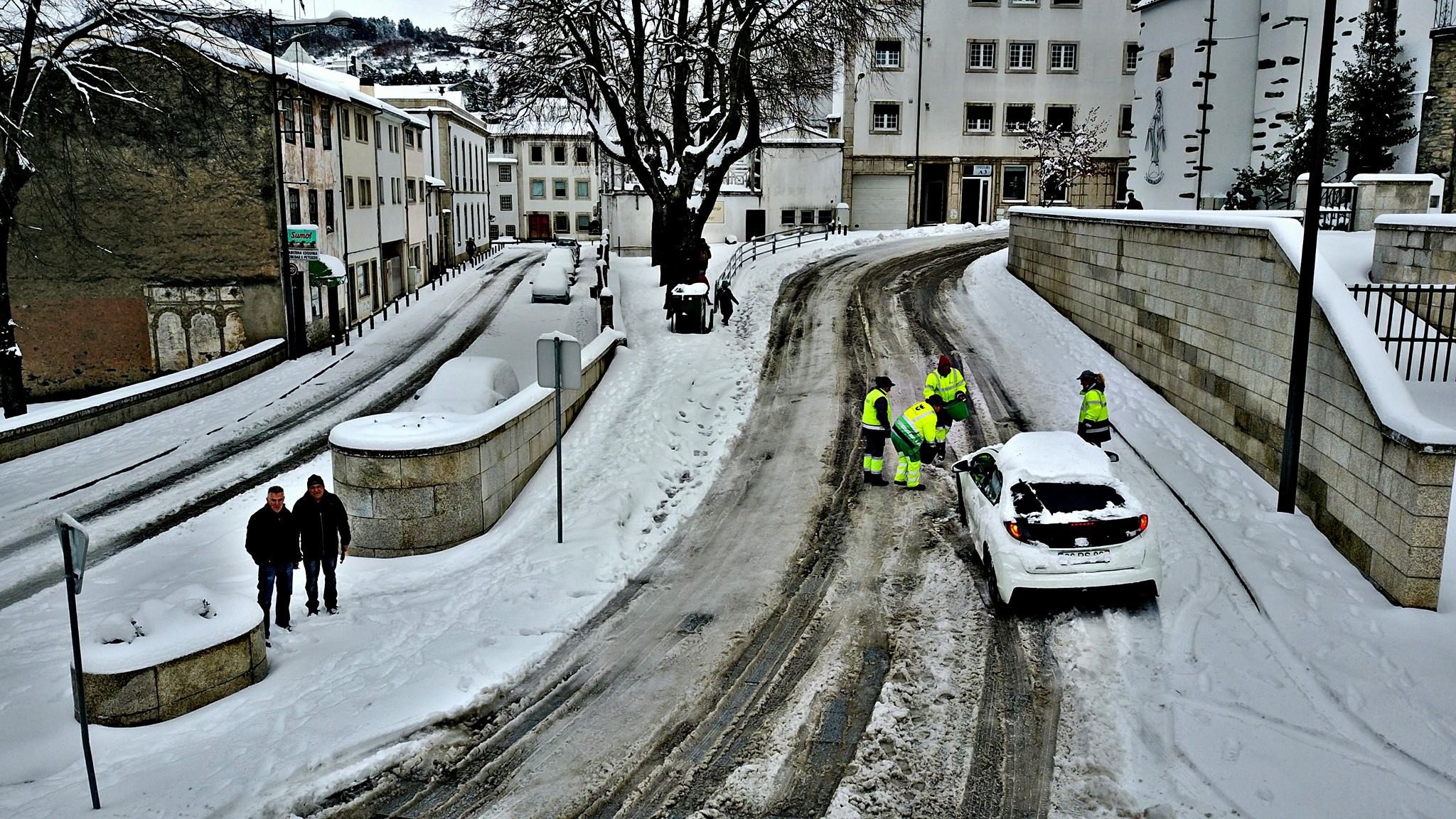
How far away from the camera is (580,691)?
31.0 ft

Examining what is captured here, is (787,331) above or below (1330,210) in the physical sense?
below

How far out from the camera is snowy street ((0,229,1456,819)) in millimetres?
7781

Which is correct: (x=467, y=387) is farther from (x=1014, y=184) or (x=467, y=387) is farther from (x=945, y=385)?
(x=1014, y=184)

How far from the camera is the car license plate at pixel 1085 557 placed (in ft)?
33.8

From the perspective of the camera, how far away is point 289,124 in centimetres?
3138

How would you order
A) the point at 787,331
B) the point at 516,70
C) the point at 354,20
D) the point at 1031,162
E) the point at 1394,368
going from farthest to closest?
the point at 1031,162
the point at 354,20
the point at 516,70
the point at 787,331
the point at 1394,368

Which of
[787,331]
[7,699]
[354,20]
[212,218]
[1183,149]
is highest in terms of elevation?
[354,20]

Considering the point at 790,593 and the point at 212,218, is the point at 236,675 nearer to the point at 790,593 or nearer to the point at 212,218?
the point at 790,593

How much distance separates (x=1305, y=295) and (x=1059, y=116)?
42.7 m

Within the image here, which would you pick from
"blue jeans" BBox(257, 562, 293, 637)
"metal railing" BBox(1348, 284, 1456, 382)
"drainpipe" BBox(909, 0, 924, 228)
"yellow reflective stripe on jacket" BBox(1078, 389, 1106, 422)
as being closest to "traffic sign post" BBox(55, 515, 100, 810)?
"blue jeans" BBox(257, 562, 293, 637)

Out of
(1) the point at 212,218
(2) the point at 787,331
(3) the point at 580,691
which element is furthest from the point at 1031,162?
(3) the point at 580,691

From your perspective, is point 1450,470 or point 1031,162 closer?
point 1450,470

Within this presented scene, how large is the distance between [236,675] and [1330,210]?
19.0m

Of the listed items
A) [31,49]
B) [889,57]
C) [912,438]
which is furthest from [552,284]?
[912,438]
